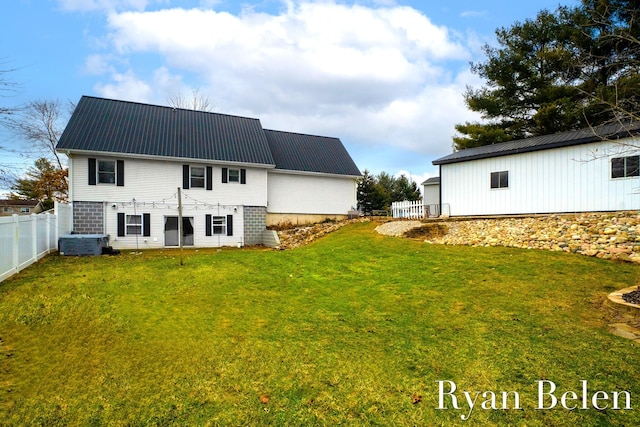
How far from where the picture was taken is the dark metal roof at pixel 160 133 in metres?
17.4

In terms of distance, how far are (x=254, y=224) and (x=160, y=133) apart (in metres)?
7.09

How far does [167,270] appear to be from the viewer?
9.55m

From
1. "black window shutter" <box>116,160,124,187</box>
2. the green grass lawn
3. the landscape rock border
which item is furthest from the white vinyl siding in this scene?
the green grass lawn

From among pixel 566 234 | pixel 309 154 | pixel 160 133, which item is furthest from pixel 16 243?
pixel 309 154

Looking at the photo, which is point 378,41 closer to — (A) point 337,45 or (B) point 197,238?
(A) point 337,45

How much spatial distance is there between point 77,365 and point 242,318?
2295 millimetres

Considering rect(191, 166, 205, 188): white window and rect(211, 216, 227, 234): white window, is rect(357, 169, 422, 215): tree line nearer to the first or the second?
rect(211, 216, 227, 234): white window

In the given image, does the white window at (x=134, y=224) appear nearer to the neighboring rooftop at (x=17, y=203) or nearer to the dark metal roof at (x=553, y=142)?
the dark metal roof at (x=553, y=142)

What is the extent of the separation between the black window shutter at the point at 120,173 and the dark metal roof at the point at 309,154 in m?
8.39

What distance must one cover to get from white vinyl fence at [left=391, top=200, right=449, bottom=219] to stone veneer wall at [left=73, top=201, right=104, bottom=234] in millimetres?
15278

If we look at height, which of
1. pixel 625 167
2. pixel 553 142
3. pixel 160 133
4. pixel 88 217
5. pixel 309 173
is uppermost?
pixel 160 133

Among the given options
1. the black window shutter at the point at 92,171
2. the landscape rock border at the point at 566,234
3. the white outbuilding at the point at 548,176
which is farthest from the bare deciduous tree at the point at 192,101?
the landscape rock border at the point at 566,234

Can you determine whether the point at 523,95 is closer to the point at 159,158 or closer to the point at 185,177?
the point at 185,177

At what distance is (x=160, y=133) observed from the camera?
63.3 feet
